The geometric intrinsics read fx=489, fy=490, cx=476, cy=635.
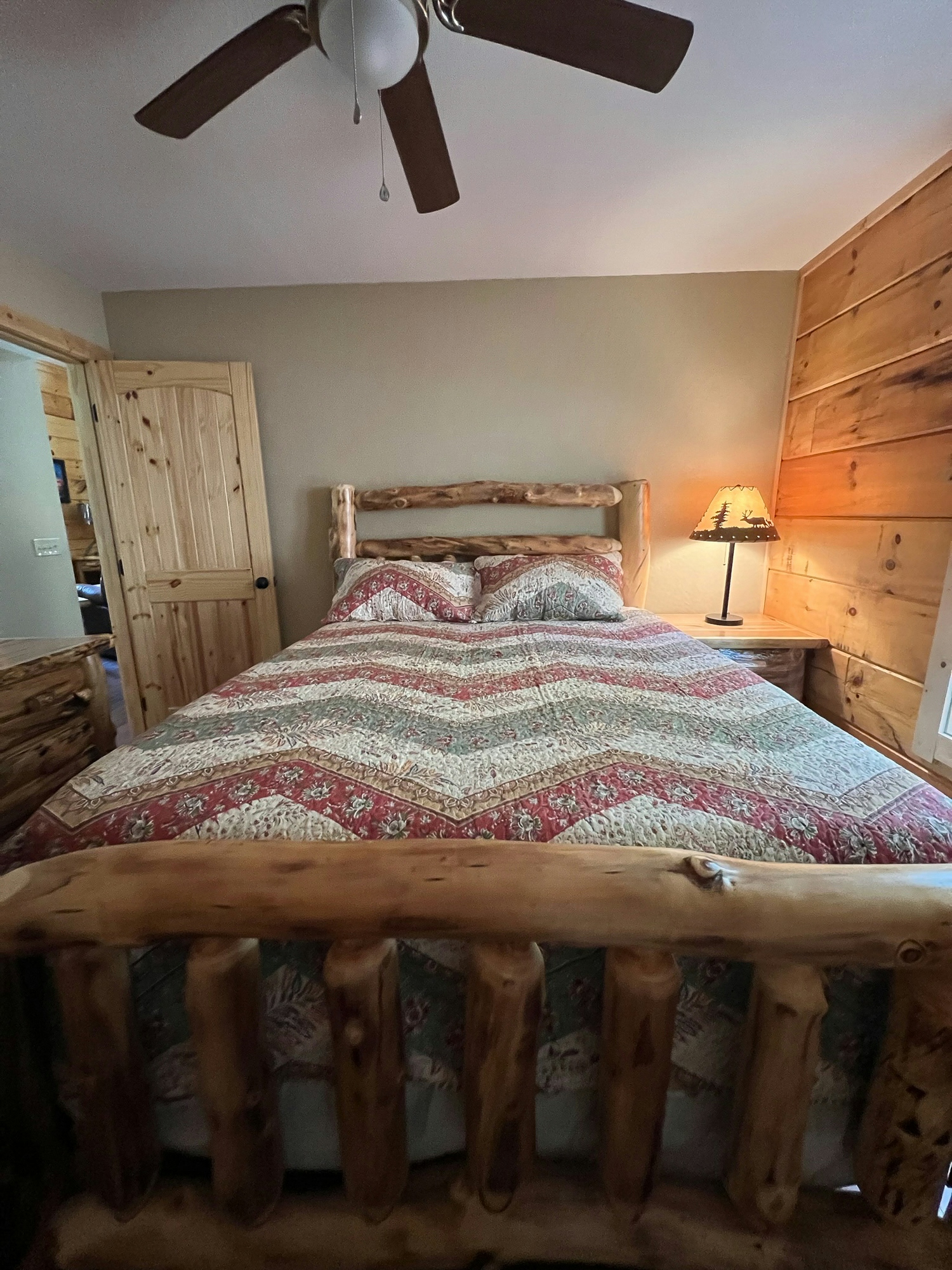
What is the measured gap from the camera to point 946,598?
157 cm

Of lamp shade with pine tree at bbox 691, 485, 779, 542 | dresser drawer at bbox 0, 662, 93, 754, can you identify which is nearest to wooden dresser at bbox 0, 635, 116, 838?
dresser drawer at bbox 0, 662, 93, 754

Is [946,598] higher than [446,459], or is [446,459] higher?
[446,459]

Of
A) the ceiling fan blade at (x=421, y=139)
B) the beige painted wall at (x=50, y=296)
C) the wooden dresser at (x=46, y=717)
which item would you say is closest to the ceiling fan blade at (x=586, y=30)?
the ceiling fan blade at (x=421, y=139)

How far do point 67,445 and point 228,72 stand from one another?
4.34 meters

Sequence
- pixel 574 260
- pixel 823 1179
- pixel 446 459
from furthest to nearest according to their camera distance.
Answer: pixel 446 459 < pixel 574 260 < pixel 823 1179

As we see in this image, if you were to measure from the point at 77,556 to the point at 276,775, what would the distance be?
5.08 meters

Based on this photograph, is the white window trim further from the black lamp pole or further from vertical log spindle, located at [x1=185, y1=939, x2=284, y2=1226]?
vertical log spindle, located at [x1=185, y1=939, x2=284, y2=1226]

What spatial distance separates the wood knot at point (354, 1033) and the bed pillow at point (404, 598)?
155cm

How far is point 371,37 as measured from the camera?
102 cm

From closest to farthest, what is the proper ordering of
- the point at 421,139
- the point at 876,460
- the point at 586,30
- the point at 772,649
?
the point at 586,30, the point at 421,139, the point at 876,460, the point at 772,649

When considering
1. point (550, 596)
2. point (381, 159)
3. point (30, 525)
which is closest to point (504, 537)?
point (550, 596)

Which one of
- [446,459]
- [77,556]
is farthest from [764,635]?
[77,556]

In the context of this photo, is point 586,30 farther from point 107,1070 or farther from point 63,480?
point 63,480

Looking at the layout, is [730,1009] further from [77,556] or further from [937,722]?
[77,556]
